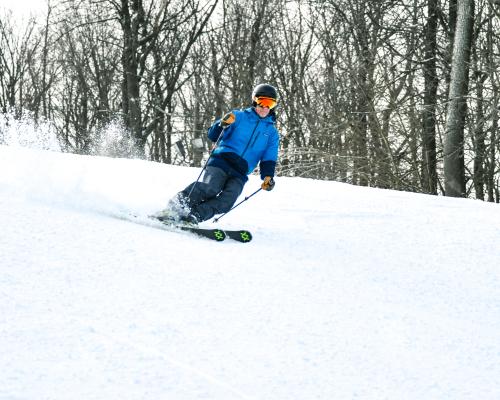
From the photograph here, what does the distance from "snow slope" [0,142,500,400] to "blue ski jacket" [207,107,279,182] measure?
0.52 meters

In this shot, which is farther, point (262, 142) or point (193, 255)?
point (262, 142)

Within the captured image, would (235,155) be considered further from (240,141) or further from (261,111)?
(261,111)

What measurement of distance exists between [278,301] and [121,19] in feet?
55.1

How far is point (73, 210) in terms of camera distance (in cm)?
467

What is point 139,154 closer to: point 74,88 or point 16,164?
point 16,164

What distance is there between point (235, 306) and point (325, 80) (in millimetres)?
15877

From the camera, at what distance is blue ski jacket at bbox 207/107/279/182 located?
5285 mm

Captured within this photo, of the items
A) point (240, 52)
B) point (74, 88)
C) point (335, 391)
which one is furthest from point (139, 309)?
point (74, 88)

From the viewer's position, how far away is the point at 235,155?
208 inches

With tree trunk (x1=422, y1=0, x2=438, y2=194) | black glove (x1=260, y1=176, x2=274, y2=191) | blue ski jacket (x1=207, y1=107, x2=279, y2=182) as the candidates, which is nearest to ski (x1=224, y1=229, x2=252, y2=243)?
black glove (x1=260, y1=176, x2=274, y2=191)

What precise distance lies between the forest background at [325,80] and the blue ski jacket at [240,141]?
208 millimetres

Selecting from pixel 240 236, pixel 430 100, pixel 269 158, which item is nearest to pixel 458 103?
pixel 430 100

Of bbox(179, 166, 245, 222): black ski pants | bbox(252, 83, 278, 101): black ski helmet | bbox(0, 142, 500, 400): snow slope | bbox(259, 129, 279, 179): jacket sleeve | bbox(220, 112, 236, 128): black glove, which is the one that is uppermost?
bbox(252, 83, 278, 101): black ski helmet

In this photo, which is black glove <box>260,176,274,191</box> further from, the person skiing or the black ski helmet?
the black ski helmet
